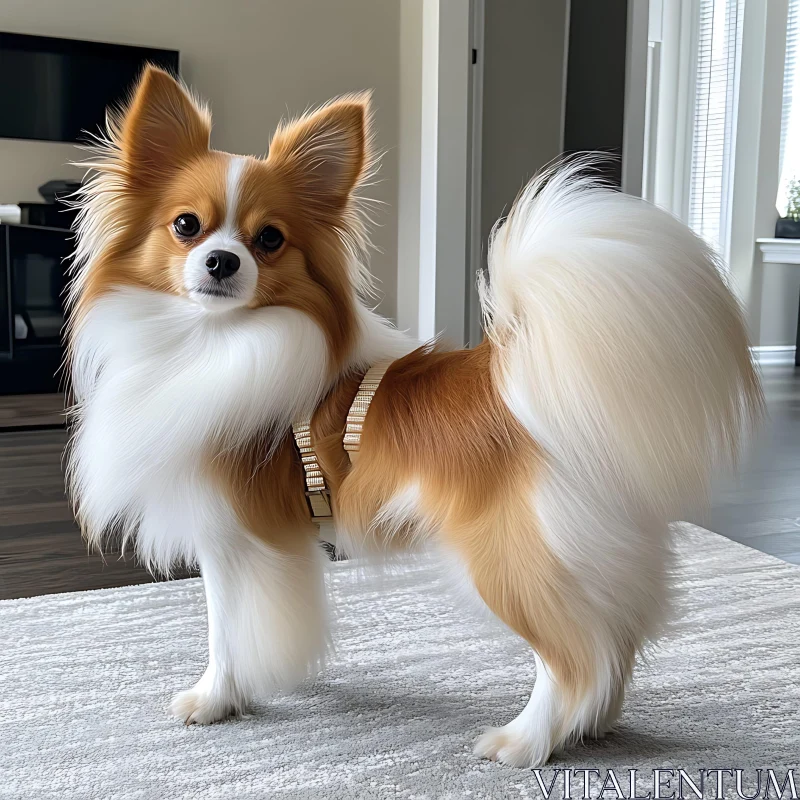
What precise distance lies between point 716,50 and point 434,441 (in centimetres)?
589

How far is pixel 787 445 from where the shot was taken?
A: 3.37m

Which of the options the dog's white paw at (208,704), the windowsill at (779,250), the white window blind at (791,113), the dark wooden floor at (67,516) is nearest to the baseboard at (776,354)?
the windowsill at (779,250)

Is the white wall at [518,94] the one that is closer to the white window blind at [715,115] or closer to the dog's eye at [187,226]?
the white window blind at [715,115]

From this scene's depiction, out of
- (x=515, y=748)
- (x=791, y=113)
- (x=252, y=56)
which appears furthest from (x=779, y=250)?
(x=515, y=748)

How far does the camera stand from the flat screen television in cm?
410

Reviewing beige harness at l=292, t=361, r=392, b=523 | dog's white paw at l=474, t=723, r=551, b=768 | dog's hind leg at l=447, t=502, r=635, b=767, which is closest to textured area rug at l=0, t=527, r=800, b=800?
dog's white paw at l=474, t=723, r=551, b=768

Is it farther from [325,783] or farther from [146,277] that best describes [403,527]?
[146,277]

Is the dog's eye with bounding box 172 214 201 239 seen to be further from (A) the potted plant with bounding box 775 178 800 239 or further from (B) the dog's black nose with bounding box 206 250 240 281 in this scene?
(A) the potted plant with bounding box 775 178 800 239

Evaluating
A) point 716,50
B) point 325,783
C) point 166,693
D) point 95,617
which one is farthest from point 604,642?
point 716,50

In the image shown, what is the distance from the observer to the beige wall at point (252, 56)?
4172 millimetres

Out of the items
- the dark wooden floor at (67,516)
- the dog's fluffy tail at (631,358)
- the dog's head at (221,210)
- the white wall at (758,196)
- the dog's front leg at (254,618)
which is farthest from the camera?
the white wall at (758,196)

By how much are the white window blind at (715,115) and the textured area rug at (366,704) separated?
484cm

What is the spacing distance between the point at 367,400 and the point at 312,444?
0.10 metres

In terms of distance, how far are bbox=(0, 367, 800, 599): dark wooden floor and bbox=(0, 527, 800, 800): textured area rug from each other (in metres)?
0.17
